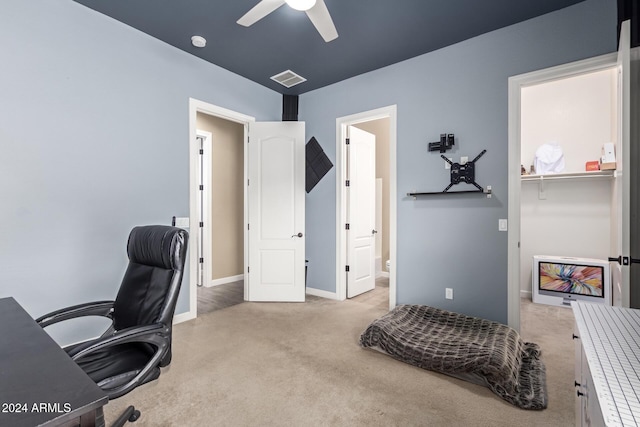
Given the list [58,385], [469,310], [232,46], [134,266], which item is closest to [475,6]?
[232,46]

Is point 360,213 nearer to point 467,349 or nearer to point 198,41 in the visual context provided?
point 467,349

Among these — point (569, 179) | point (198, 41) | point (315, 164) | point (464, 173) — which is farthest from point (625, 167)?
point (198, 41)

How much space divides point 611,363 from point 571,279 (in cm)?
367

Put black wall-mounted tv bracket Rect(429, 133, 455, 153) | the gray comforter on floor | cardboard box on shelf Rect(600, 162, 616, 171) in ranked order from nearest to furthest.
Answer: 1. the gray comforter on floor
2. black wall-mounted tv bracket Rect(429, 133, 455, 153)
3. cardboard box on shelf Rect(600, 162, 616, 171)

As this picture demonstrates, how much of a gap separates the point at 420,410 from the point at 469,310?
1.50 metres

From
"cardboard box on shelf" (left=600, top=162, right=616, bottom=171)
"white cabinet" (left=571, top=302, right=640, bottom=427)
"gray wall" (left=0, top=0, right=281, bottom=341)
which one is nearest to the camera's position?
"white cabinet" (left=571, top=302, right=640, bottom=427)

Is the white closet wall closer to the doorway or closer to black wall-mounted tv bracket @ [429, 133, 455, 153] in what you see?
black wall-mounted tv bracket @ [429, 133, 455, 153]

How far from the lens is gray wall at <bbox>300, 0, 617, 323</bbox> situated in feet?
8.53

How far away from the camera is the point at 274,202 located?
3965 millimetres

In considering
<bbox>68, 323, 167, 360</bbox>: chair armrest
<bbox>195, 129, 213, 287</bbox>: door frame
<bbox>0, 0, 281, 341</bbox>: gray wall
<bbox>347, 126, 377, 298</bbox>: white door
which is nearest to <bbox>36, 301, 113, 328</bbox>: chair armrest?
<bbox>68, 323, 167, 360</bbox>: chair armrest

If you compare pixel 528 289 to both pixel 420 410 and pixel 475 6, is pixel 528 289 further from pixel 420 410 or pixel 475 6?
pixel 475 6

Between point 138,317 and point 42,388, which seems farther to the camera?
point 138,317

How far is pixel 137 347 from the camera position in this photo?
1600 millimetres

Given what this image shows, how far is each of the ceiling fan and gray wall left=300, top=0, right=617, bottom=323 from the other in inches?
54.6
